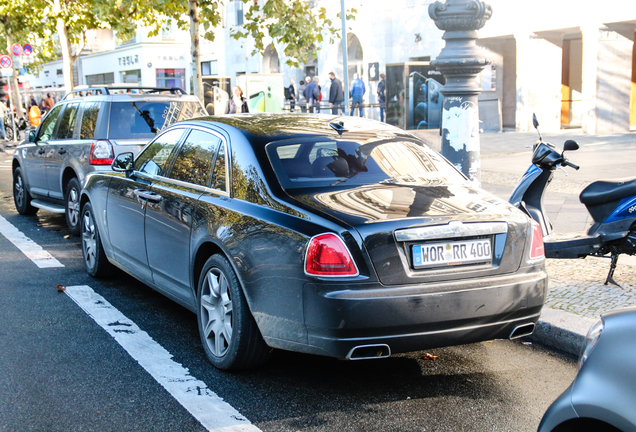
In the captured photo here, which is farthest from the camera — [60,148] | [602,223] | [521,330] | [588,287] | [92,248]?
[60,148]

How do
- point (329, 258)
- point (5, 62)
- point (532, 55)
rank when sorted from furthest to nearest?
1. point (5, 62)
2. point (532, 55)
3. point (329, 258)

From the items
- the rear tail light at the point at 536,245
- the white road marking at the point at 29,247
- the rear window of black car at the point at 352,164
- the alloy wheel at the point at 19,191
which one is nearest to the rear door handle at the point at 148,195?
the rear window of black car at the point at 352,164

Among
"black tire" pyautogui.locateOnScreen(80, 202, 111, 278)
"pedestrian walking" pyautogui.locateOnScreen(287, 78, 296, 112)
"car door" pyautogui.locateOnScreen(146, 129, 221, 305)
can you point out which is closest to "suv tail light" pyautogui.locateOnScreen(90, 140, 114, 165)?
"black tire" pyautogui.locateOnScreen(80, 202, 111, 278)

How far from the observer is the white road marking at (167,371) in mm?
3697

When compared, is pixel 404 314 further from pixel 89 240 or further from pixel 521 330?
pixel 89 240

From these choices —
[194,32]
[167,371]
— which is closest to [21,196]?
[194,32]

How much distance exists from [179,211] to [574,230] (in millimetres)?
4861

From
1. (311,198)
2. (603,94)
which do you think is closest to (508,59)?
(603,94)

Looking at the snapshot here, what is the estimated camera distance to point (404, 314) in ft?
12.0

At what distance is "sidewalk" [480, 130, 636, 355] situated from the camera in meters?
4.97

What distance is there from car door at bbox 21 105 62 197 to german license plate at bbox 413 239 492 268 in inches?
287

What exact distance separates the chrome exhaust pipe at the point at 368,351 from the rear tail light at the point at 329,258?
1.23 ft

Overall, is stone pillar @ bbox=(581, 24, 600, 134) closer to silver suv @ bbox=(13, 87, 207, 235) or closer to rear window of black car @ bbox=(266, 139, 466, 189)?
silver suv @ bbox=(13, 87, 207, 235)

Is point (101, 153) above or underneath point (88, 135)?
underneath
